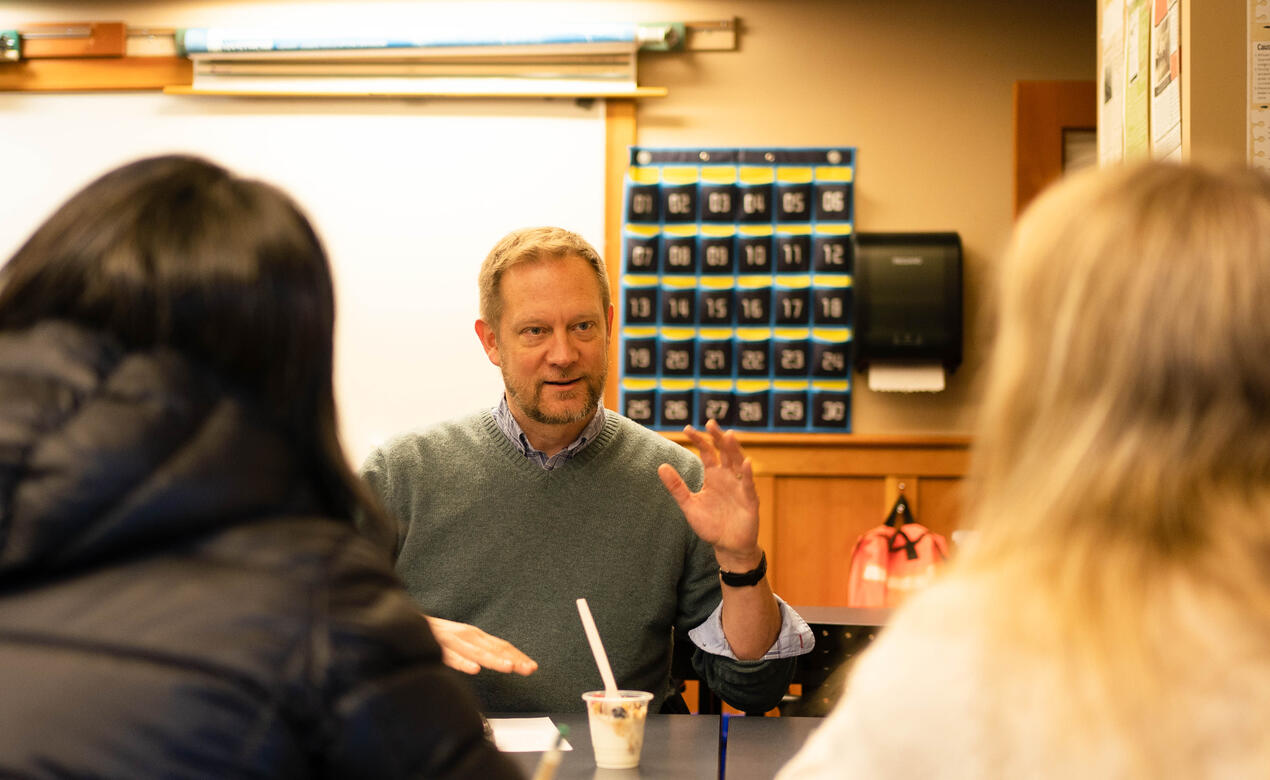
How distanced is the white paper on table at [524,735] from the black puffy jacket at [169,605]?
826 millimetres

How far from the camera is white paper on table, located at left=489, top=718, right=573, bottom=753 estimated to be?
1.61 m

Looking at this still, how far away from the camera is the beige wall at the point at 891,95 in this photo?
14.2ft

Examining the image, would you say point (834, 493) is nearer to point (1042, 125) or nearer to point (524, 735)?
point (1042, 125)

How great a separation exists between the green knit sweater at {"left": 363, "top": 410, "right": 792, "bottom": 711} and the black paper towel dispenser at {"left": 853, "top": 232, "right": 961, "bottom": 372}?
2.06 metres

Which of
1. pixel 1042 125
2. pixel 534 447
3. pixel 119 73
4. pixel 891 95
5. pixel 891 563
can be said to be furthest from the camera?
pixel 119 73

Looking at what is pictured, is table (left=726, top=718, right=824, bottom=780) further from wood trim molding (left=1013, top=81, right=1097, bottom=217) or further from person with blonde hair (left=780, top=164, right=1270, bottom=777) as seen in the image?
wood trim molding (left=1013, top=81, right=1097, bottom=217)

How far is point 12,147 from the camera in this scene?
14.8 ft

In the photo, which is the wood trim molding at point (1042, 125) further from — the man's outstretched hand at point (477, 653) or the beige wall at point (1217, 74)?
the man's outstretched hand at point (477, 653)

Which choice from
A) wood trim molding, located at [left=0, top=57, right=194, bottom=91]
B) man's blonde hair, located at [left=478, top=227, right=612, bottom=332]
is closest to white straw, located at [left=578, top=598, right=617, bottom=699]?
man's blonde hair, located at [left=478, top=227, right=612, bottom=332]

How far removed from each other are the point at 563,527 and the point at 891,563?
2.08m

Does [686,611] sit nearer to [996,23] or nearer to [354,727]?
[354,727]

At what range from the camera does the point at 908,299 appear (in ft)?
13.8

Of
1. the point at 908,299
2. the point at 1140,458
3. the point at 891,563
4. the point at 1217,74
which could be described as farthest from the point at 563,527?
the point at 908,299

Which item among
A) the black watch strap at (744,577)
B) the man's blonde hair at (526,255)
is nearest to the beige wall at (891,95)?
the man's blonde hair at (526,255)
